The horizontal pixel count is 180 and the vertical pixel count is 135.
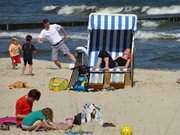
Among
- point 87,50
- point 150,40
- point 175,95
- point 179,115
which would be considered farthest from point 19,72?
point 150,40

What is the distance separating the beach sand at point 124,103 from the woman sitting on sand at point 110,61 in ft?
1.69

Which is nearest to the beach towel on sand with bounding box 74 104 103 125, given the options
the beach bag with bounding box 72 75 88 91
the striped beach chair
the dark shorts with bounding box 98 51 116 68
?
the beach bag with bounding box 72 75 88 91

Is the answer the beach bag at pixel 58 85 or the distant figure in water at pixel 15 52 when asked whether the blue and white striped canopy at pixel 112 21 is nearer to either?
the beach bag at pixel 58 85

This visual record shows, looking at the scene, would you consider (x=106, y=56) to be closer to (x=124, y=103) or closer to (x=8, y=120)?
(x=124, y=103)

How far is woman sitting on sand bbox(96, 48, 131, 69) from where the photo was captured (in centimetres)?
1274

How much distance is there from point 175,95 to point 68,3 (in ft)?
120

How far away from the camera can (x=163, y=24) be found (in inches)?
1240

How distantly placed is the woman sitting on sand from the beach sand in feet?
1.69

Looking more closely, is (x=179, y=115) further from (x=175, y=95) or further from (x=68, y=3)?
(x=68, y=3)

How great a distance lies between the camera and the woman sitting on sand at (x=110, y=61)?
12.7m

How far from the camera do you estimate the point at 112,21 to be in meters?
13.5

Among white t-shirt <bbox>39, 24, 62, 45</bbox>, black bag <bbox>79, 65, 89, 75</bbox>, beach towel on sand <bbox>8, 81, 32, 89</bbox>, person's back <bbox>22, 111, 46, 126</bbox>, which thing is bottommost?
beach towel on sand <bbox>8, 81, 32, 89</bbox>

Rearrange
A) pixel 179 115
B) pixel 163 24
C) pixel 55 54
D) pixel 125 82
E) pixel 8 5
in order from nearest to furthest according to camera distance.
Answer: pixel 179 115 → pixel 125 82 → pixel 55 54 → pixel 163 24 → pixel 8 5

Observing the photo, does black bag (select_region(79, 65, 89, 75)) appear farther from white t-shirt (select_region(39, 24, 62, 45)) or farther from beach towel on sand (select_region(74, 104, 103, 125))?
beach towel on sand (select_region(74, 104, 103, 125))
